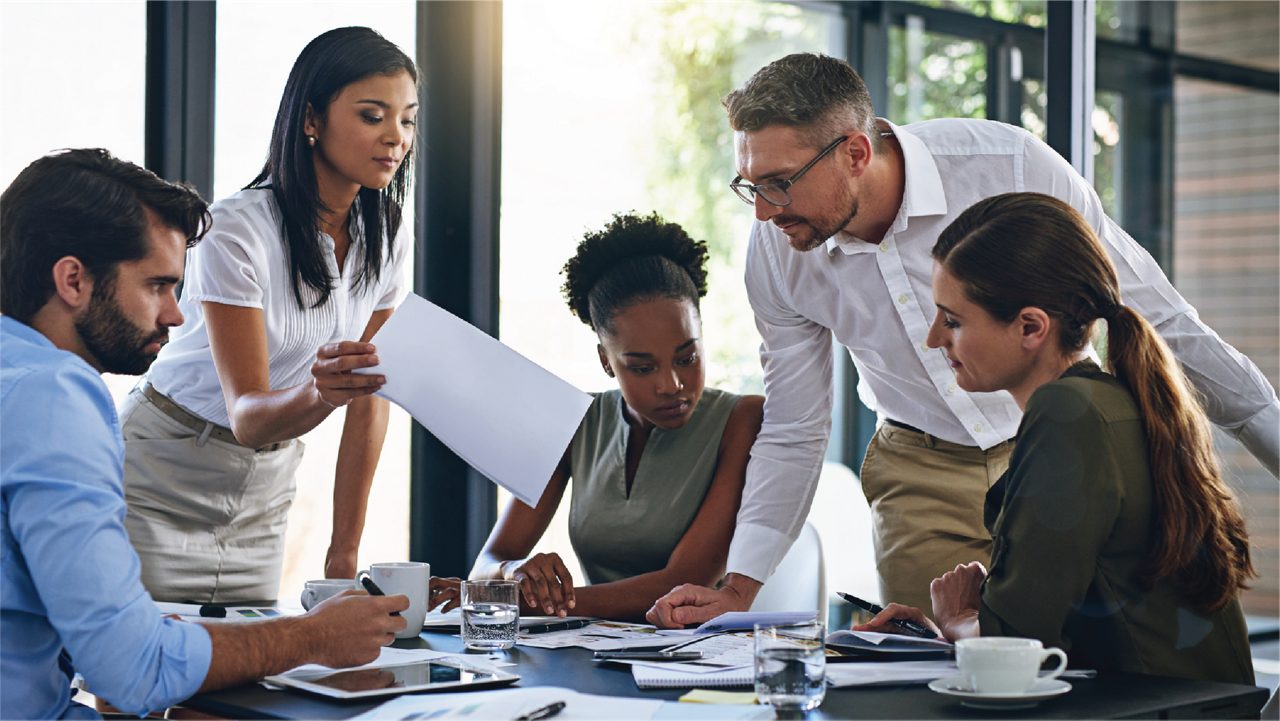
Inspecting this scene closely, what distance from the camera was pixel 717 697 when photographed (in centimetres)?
137

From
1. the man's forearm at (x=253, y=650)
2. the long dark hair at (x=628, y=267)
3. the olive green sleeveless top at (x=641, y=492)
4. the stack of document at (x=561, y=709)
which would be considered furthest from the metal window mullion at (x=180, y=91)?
the stack of document at (x=561, y=709)

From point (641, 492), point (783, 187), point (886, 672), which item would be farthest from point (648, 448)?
point (886, 672)

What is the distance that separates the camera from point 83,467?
137 centimetres

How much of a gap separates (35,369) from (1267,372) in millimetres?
4220

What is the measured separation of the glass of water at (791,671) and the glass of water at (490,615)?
0.52 meters

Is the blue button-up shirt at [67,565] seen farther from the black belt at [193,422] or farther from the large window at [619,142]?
the large window at [619,142]

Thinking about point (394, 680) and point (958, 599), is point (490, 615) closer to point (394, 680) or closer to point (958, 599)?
point (394, 680)

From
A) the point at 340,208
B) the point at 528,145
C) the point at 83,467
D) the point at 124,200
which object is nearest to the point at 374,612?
the point at 83,467

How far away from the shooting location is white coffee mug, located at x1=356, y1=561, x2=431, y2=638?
6.13 feet

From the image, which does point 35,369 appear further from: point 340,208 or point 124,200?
point 340,208

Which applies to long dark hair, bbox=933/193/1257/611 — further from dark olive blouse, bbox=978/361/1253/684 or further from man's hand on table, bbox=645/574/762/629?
man's hand on table, bbox=645/574/762/629

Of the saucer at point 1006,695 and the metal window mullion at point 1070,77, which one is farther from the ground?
the metal window mullion at point 1070,77

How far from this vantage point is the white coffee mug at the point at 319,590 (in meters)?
1.86

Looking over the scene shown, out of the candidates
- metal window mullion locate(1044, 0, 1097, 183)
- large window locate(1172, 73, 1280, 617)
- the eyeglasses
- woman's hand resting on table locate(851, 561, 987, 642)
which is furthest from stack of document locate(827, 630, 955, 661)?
large window locate(1172, 73, 1280, 617)
